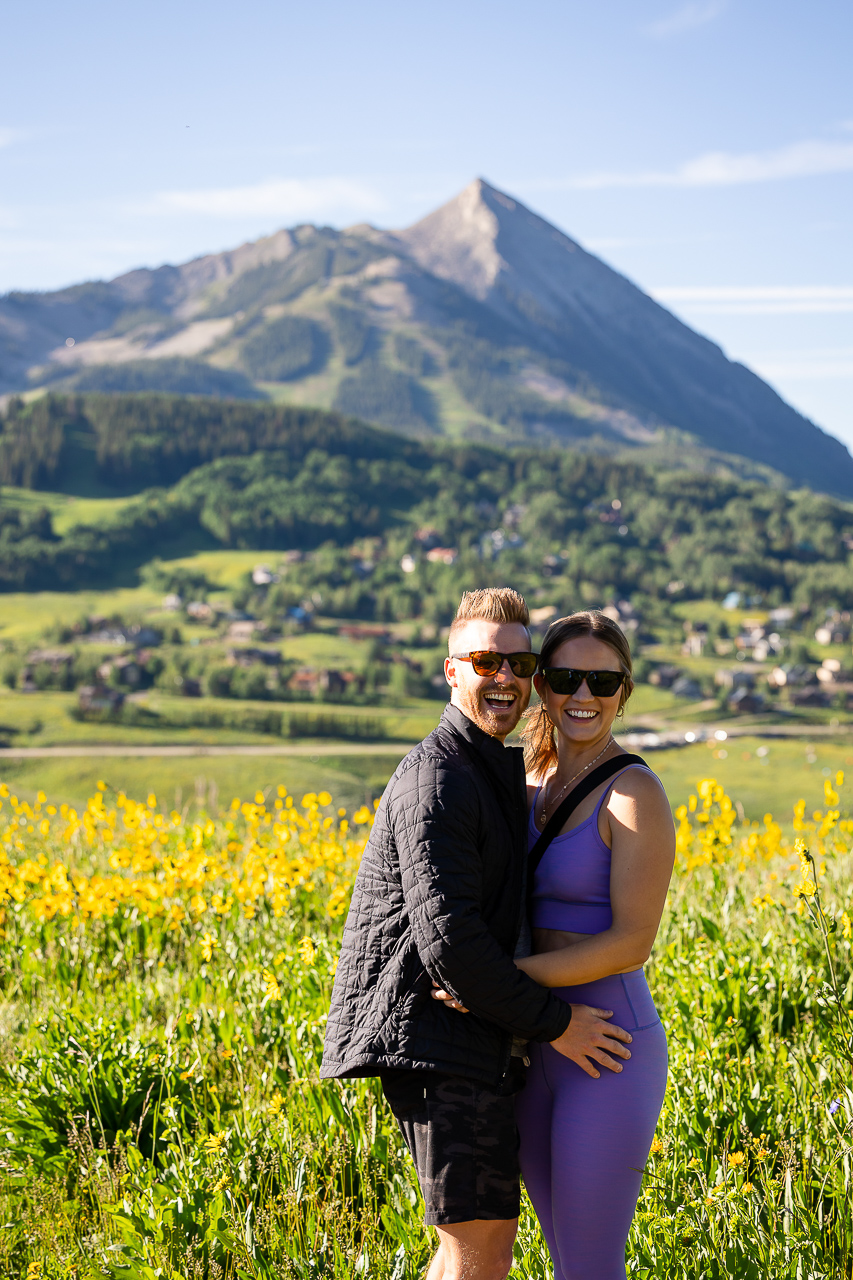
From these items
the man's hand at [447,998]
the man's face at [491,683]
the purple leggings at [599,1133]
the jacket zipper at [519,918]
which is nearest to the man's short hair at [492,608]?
the man's face at [491,683]

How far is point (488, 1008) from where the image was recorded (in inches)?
106

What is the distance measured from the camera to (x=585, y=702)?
10.6 feet

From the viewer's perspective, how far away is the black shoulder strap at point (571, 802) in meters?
3.05

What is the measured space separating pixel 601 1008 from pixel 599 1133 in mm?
335

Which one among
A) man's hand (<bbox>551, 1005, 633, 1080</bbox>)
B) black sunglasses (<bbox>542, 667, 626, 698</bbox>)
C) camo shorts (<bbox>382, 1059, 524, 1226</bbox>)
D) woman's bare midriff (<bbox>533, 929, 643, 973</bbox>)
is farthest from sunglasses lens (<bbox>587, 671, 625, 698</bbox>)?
camo shorts (<bbox>382, 1059, 524, 1226</bbox>)

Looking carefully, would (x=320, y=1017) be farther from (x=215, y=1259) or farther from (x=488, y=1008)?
(x=488, y=1008)

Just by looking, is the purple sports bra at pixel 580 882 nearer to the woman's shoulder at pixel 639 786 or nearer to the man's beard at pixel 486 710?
the woman's shoulder at pixel 639 786

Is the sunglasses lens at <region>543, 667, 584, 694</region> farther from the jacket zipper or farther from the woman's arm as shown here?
the woman's arm

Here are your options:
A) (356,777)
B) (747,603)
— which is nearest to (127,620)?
(356,777)

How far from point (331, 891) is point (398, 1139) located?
2826mm

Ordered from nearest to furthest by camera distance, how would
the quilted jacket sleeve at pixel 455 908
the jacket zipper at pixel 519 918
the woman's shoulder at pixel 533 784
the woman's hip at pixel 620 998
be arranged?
1. the quilted jacket sleeve at pixel 455 908
2. the jacket zipper at pixel 519 918
3. the woman's hip at pixel 620 998
4. the woman's shoulder at pixel 533 784

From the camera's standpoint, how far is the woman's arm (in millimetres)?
2857

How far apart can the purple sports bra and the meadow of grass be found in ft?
1.91

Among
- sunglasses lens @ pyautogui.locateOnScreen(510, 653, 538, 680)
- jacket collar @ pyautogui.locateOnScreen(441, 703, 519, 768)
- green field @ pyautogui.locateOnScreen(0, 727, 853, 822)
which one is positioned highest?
sunglasses lens @ pyautogui.locateOnScreen(510, 653, 538, 680)
